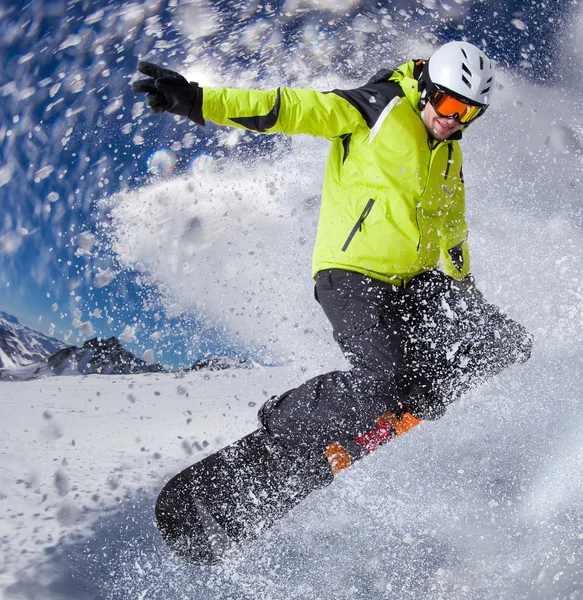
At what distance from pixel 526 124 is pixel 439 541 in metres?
4.53

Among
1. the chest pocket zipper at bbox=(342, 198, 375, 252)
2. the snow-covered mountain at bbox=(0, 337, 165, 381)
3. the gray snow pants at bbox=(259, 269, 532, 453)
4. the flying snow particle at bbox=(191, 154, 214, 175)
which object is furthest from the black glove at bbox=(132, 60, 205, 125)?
the snow-covered mountain at bbox=(0, 337, 165, 381)

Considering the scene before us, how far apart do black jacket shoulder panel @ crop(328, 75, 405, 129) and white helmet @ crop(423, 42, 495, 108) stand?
0.48 ft

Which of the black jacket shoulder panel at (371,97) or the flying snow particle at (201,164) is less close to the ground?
the black jacket shoulder panel at (371,97)

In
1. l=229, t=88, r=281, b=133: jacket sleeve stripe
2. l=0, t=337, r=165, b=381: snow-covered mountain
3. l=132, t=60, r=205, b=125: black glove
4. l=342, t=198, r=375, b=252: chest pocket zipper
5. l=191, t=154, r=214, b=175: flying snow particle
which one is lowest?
l=0, t=337, r=165, b=381: snow-covered mountain

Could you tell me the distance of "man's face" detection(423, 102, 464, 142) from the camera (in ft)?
7.52

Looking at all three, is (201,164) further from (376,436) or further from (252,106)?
(376,436)

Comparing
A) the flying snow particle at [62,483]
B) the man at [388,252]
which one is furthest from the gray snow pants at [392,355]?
the flying snow particle at [62,483]

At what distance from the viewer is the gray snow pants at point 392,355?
2273 mm

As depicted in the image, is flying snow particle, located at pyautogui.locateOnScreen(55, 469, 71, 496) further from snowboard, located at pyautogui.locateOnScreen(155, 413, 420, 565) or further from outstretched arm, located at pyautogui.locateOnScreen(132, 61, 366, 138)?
outstretched arm, located at pyautogui.locateOnScreen(132, 61, 366, 138)

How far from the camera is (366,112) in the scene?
90.5 inches

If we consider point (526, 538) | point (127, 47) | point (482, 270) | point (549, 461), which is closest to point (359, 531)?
point (526, 538)

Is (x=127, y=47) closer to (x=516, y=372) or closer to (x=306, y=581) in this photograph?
(x=516, y=372)

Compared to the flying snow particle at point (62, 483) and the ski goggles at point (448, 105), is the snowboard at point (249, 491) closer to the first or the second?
the flying snow particle at point (62, 483)

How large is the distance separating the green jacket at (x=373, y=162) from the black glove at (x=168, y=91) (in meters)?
0.14
